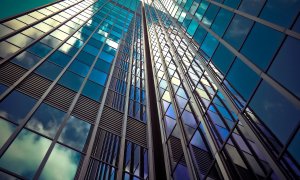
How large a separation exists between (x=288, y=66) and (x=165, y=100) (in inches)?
507

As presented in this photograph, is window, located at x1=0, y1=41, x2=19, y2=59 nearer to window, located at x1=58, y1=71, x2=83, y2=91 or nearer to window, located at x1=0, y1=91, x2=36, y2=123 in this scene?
window, located at x1=0, y1=91, x2=36, y2=123

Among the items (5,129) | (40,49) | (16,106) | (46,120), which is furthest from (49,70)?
(5,129)

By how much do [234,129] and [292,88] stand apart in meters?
3.90

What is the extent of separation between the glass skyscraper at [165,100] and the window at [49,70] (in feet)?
0.29

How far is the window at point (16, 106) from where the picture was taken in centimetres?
1310

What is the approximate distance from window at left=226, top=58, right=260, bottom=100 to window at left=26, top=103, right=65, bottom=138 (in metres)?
9.65

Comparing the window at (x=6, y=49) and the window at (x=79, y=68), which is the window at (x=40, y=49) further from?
the window at (x=79, y=68)

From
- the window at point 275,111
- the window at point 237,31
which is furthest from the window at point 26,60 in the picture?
the window at point 275,111

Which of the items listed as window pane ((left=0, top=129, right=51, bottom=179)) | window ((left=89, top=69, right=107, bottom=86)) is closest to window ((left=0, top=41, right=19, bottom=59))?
window ((left=89, top=69, right=107, bottom=86))

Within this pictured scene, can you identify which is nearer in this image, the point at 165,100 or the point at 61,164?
the point at 61,164

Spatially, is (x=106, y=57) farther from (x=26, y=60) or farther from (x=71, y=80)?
(x=26, y=60)

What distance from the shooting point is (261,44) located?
11.5 m

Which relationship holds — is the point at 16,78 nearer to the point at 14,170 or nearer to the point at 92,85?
the point at 92,85

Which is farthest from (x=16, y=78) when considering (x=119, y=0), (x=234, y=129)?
(x=119, y=0)
